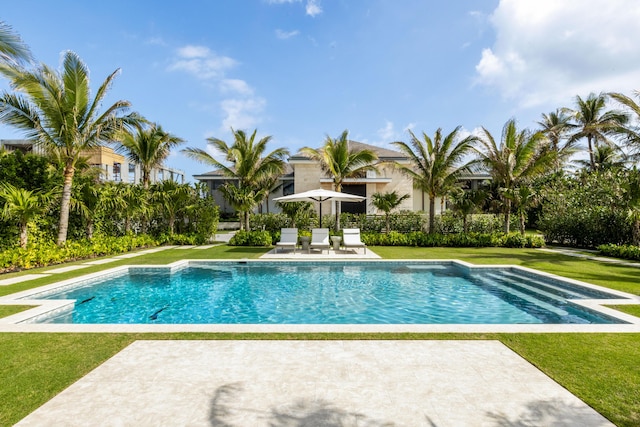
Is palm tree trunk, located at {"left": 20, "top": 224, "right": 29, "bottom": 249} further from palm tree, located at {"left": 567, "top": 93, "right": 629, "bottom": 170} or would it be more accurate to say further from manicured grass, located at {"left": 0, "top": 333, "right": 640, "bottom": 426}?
palm tree, located at {"left": 567, "top": 93, "right": 629, "bottom": 170}

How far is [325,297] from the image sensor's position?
25.6 feet

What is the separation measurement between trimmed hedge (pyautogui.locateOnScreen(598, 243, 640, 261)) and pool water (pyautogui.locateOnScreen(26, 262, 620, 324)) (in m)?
6.07

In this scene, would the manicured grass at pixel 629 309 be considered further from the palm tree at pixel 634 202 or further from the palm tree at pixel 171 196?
the palm tree at pixel 171 196

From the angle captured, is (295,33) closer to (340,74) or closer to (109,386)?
(340,74)

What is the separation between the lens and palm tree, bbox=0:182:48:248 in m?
9.65

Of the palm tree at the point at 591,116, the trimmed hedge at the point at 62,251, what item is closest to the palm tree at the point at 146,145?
the trimmed hedge at the point at 62,251

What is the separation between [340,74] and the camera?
1662 cm

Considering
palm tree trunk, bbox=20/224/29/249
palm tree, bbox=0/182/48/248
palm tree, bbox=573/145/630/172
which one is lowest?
palm tree trunk, bbox=20/224/29/249

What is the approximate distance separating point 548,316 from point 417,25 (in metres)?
11.5

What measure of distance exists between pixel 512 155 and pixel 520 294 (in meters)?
11.1

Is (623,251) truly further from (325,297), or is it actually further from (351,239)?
(325,297)

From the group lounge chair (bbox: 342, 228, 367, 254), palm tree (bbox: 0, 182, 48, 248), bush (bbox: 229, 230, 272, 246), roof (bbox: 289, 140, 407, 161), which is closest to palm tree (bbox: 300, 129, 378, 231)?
lounge chair (bbox: 342, 228, 367, 254)

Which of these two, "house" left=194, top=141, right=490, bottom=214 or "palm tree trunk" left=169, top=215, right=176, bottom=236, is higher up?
"house" left=194, top=141, right=490, bottom=214

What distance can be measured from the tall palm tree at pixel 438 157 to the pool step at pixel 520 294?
8.30 meters
